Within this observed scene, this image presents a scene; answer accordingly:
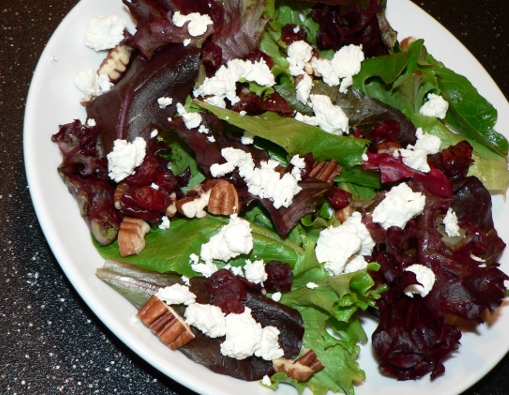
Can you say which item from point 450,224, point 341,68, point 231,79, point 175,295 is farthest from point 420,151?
point 175,295

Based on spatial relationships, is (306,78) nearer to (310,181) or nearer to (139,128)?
(310,181)

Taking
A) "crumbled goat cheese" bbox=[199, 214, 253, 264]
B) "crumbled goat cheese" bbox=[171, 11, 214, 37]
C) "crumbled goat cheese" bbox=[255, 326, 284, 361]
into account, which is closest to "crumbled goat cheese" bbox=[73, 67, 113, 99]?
"crumbled goat cheese" bbox=[171, 11, 214, 37]

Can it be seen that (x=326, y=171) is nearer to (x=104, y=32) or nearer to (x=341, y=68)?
(x=341, y=68)

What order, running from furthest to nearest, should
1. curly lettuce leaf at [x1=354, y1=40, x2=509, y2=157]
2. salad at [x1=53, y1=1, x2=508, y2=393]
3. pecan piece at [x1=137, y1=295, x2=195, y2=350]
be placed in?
curly lettuce leaf at [x1=354, y1=40, x2=509, y2=157]
salad at [x1=53, y1=1, x2=508, y2=393]
pecan piece at [x1=137, y1=295, x2=195, y2=350]

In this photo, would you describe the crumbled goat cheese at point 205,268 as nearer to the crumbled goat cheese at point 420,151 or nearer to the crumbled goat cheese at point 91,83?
the crumbled goat cheese at point 91,83

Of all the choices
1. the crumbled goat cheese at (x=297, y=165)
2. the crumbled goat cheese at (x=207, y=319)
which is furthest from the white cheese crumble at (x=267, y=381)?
the crumbled goat cheese at (x=297, y=165)

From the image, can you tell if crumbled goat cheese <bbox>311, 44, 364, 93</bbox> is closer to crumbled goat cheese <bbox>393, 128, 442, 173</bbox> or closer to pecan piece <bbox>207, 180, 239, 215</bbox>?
crumbled goat cheese <bbox>393, 128, 442, 173</bbox>

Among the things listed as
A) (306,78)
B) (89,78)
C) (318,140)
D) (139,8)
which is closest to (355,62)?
(306,78)
